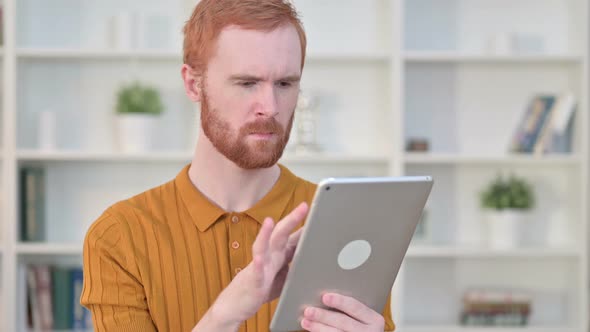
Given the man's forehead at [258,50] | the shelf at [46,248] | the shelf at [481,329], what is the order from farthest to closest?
the shelf at [481,329] → the shelf at [46,248] → the man's forehead at [258,50]

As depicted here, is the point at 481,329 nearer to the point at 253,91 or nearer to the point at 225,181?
the point at 225,181

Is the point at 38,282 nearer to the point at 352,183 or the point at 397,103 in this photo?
the point at 397,103

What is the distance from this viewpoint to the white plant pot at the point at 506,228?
3549mm

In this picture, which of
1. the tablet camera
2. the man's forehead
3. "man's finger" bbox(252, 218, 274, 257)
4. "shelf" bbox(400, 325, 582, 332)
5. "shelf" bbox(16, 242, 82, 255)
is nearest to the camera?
"man's finger" bbox(252, 218, 274, 257)

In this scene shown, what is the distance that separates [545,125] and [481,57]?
41cm

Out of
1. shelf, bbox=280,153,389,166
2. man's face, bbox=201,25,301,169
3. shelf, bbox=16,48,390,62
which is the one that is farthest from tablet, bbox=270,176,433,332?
shelf, bbox=16,48,390,62

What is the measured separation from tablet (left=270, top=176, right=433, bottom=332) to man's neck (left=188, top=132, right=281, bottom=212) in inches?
11.7

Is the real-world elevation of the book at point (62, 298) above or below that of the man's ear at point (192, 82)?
below

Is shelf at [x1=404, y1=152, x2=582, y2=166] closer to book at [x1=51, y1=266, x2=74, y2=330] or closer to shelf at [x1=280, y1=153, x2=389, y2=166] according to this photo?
shelf at [x1=280, y1=153, x2=389, y2=166]

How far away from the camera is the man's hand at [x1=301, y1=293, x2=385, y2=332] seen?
45.9 inches

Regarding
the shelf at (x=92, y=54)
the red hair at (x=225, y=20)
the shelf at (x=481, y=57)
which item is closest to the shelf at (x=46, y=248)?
the shelf at (x=92, y=54)

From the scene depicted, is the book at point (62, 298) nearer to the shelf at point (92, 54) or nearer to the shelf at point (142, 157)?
the shelf at point (142, 157)

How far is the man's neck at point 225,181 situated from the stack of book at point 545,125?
239cm

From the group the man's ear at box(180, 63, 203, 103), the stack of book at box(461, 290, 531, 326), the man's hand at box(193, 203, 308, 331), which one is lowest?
the stack of book at box(461, 290, 531, 326)
